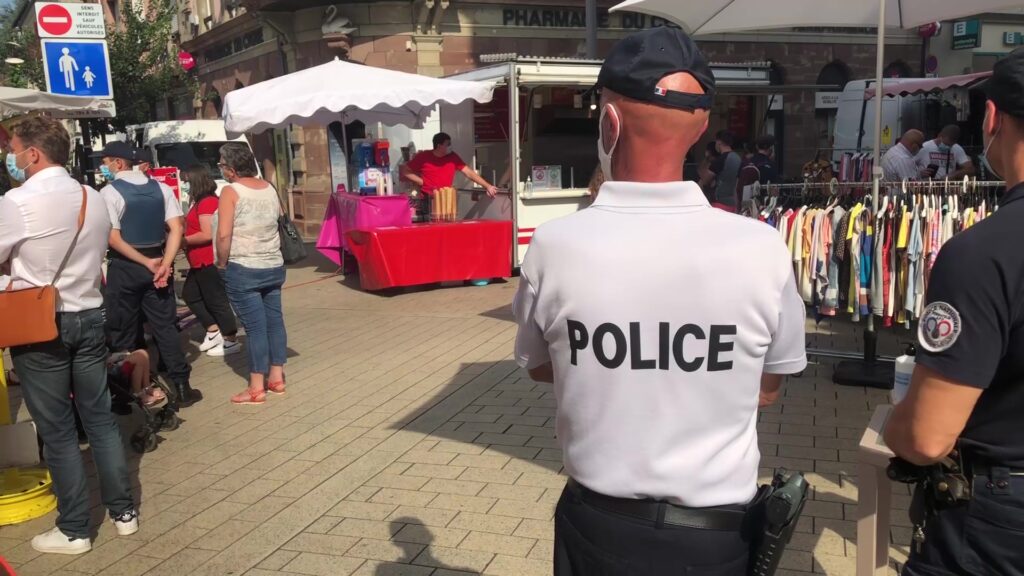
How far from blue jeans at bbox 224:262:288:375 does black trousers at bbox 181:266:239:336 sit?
4.22 ft

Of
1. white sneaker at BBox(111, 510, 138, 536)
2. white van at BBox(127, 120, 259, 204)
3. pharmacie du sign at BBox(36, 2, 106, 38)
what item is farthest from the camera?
white van at BBox(127, 120, 259, 204)

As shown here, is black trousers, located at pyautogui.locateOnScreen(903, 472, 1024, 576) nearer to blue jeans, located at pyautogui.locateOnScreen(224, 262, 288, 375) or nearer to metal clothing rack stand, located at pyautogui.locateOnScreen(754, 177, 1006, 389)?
metal clothing rack stand, located at pyautogui.locateOnScreen(754, 177, 1006, 389)

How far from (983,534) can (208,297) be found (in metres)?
6.38

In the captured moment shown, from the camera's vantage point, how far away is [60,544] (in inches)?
146

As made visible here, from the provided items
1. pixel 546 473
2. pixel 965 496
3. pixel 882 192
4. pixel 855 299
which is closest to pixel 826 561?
pixel 546 473

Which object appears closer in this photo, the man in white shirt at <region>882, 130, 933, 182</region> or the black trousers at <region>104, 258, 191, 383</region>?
the black trousers at <region>104, 258, 191, 383</region>

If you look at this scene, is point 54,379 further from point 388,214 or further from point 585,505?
point 388,214

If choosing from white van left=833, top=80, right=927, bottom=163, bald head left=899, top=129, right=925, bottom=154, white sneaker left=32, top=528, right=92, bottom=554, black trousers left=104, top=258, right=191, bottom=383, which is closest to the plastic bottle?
white sneaker left=32, top=528, right=92, bottom=554

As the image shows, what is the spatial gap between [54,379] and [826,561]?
11.1ft

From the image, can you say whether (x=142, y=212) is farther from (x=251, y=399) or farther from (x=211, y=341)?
(x=211, y=341)

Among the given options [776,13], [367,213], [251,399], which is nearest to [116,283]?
[251,399]

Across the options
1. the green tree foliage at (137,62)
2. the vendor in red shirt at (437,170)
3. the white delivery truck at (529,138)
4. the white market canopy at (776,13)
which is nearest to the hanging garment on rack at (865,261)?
the white market canopy at (776,13)

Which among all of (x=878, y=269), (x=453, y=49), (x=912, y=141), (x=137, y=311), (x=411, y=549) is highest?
(x=453, y=49)

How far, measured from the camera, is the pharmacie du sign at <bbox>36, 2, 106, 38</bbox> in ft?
27.0
